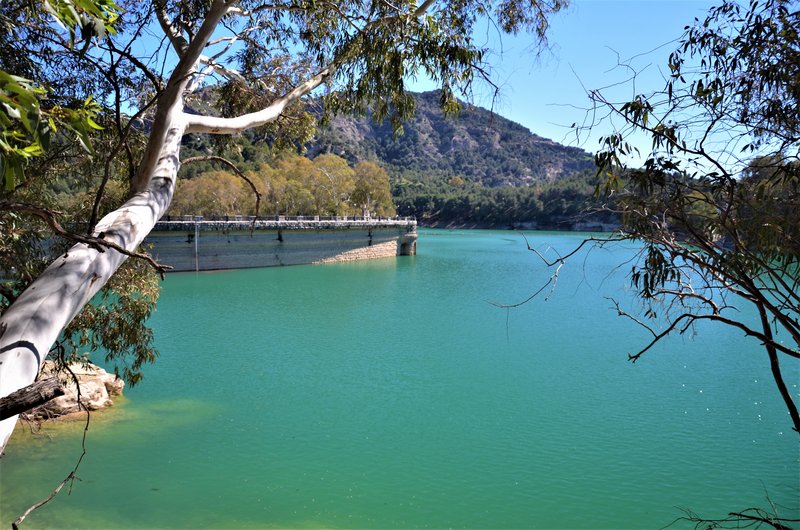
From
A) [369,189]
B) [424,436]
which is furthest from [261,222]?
[424,436]

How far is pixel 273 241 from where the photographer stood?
82.8 feet

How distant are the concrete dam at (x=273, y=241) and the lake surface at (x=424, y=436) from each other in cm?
1063

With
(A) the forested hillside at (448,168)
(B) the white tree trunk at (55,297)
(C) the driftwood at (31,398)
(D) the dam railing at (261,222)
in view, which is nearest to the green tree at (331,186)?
(A) the forested hillside at (448,168)

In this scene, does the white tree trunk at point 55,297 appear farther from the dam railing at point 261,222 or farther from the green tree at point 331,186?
the green tree at point 331,186

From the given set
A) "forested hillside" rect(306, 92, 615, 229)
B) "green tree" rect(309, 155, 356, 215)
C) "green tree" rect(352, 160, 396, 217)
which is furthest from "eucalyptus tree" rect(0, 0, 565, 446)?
"forested hillside" rect(306, 92, 615, 229)

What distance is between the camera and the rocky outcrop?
6.09m

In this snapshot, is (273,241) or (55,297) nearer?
(55,297)

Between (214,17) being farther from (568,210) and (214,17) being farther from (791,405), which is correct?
(568,210)

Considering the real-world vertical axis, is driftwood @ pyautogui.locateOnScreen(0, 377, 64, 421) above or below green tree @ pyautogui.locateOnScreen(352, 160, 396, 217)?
below

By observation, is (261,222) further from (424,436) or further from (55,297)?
(55,297)

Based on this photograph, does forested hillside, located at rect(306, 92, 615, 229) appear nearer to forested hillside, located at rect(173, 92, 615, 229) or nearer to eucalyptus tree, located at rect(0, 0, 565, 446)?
forested hillside, located at rect(173, 92, 615, 229)

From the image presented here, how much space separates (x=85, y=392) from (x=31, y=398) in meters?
6.10

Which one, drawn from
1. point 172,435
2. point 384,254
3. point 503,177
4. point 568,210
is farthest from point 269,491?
point 503,177

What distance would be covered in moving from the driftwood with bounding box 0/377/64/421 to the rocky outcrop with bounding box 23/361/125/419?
5.30 metres
